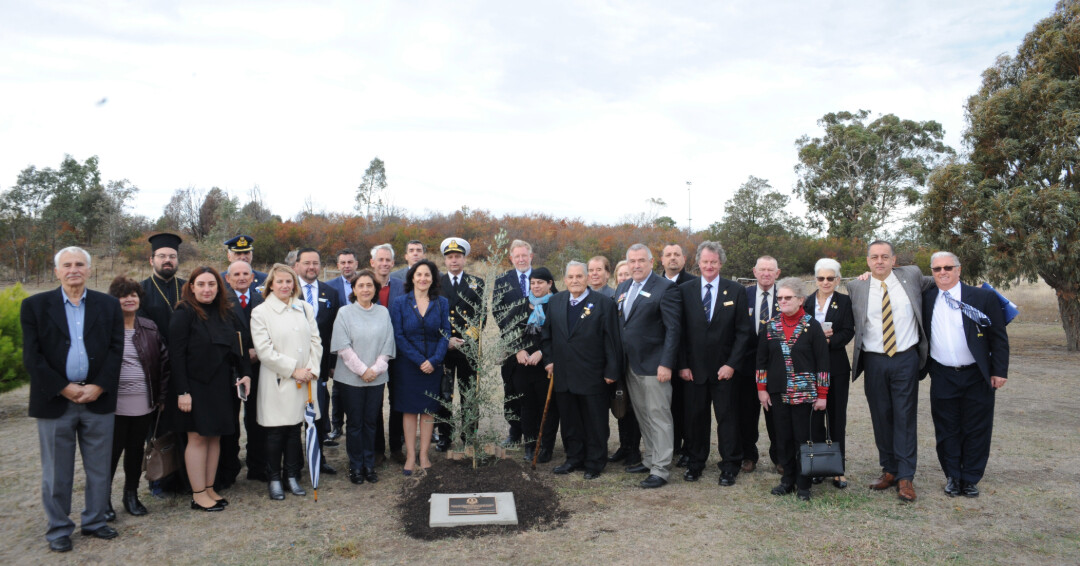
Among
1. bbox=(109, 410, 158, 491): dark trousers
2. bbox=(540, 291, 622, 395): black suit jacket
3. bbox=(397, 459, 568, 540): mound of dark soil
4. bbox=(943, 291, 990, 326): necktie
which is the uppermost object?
bbox=(943, 291, 990, 326): necktie

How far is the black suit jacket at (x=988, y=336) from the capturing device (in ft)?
16.7

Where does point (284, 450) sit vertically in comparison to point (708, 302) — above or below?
below

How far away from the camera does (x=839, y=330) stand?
5434 mm

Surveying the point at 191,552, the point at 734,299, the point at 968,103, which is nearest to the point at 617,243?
the point at 968,103

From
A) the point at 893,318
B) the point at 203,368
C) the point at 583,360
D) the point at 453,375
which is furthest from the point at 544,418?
the point at 893,318

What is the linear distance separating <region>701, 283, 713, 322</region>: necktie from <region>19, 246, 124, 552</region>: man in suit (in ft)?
14.9

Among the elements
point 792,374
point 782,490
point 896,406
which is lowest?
point 782,490

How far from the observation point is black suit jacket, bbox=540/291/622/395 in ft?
18.9

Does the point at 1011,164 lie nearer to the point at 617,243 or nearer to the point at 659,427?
the point at 659,427

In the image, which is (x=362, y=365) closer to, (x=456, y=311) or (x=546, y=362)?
(x=456, y=311)

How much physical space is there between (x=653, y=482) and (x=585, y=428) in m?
0.80

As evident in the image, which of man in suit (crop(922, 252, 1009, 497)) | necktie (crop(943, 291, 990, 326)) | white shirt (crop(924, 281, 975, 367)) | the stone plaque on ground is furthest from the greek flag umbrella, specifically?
necktie (crop(943, 291, 990, 326))

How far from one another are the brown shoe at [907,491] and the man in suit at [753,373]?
1.12 meters

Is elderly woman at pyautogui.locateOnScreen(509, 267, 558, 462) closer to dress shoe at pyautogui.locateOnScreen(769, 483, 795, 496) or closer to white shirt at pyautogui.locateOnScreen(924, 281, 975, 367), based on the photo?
dress shoe at pyautogui.locateOnScreen(769, 483, 795, 496)
